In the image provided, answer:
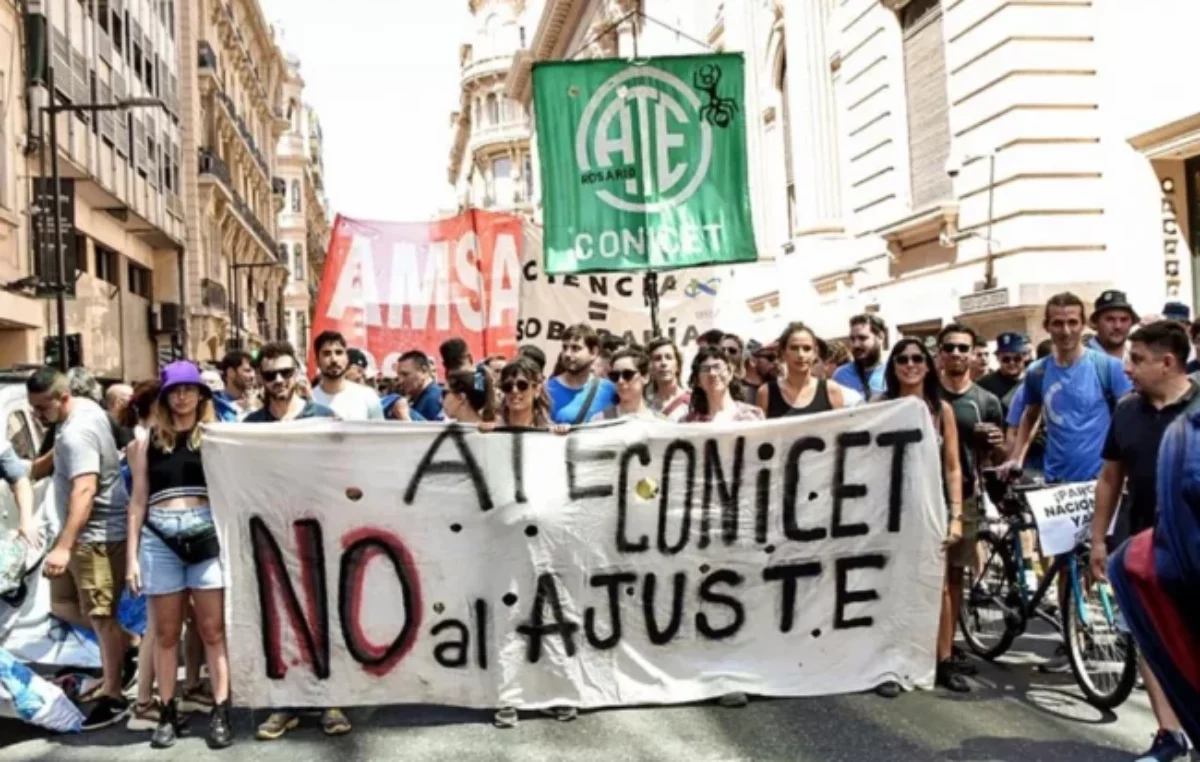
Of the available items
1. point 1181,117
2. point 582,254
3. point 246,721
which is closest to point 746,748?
point 246,721

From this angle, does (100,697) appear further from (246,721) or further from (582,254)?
(582,254)

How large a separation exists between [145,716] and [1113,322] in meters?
5.42

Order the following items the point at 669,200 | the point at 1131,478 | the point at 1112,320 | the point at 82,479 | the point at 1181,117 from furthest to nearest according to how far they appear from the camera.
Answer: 1. the point at 1181,117
2. the point at 669,200
3. the point at 1112,320
4. the point at 82,479
5. the point at 1131,478

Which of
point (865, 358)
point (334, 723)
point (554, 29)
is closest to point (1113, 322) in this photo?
point (865, 358)

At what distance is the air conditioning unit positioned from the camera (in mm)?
36219

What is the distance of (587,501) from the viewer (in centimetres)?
564

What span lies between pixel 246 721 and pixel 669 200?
4.43m

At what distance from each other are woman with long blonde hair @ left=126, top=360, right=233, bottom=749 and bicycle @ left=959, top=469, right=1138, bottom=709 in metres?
3.70

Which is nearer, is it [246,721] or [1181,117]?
[246,721]

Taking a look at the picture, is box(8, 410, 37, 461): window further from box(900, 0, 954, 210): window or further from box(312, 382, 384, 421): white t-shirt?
box(900, 0, 954, 210): window

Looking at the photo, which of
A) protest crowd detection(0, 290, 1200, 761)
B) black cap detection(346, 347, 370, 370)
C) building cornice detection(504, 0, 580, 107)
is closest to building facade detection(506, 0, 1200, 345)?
black cap detection(346, 347, 370, 370)

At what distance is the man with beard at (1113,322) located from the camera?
6.75 metres

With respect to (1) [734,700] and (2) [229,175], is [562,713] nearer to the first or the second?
(1) [734,700]

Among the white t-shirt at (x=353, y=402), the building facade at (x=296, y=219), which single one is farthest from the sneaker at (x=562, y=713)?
the building facade at (x=296, y=219)
